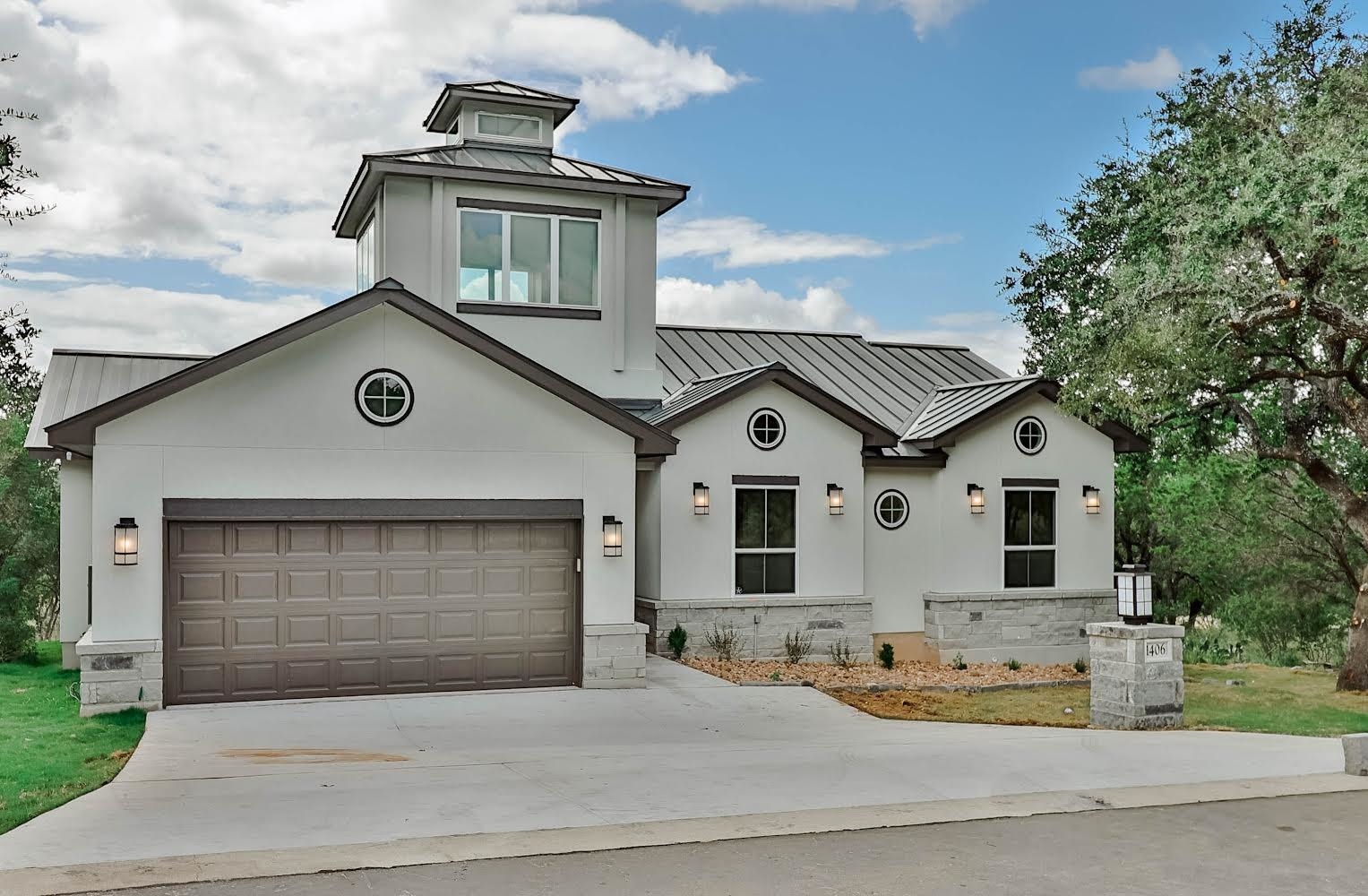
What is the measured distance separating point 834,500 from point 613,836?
11273 mm

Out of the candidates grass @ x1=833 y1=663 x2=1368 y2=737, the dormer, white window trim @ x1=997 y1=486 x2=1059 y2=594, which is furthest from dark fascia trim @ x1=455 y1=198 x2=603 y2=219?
grass @ x1=833 y1=663 x2=1368 y2=737

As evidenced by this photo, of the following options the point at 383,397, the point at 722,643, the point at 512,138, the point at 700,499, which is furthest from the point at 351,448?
the point at 512,138

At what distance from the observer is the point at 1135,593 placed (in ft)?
41.5

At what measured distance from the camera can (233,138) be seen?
74.4ft

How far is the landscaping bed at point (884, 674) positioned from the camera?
16438 mm

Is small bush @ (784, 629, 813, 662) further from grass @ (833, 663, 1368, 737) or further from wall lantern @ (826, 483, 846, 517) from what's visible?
grass @ (833, 663, 1368, 737)

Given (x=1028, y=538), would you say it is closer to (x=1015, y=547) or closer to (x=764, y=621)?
(x=1015, y=547)

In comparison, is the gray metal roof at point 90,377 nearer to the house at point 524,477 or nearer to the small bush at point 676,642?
the house at point 524,477

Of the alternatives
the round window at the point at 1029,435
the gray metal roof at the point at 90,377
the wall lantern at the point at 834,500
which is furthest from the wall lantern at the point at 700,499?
the gray metal roof at the point at 90,377

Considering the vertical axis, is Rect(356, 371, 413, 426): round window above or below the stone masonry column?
above

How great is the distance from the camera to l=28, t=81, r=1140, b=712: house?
13.1 m

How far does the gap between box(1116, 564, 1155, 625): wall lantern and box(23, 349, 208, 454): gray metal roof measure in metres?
12.2

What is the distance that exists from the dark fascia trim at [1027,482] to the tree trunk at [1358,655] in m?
4.67

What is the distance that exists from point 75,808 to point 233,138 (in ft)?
55.9
